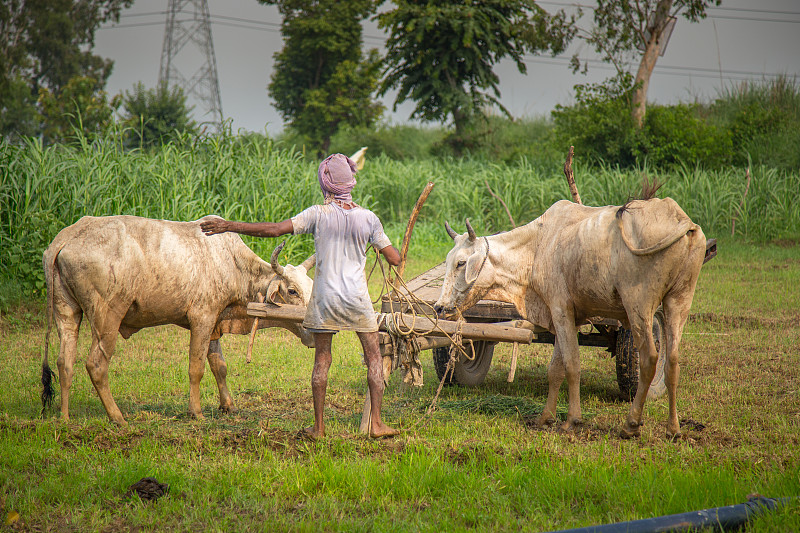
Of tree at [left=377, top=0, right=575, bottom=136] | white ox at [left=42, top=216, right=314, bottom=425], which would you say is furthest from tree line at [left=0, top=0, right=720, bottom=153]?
white ox at [left=42, top=216, right=314, bottom=425]

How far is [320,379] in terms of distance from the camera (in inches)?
195

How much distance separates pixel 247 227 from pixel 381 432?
170 cm

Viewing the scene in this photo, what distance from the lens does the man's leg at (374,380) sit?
499cm

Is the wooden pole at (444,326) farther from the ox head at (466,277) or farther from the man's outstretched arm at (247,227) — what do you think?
the man's outstretched arm at (247,227)

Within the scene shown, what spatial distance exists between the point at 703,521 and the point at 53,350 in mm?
7123

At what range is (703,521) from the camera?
3.43 m

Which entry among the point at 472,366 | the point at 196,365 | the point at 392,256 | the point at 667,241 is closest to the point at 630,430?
the point at 667,241

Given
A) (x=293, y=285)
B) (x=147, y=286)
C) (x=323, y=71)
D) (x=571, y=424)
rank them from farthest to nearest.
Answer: (x=323, y=71)
(x=293, y=285)
(x=147, y=286)
(x=571, y=424)

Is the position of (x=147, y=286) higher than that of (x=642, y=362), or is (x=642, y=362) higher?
(x=147, y=286)

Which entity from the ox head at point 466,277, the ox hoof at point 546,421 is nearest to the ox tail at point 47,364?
the ox head at point 466,277

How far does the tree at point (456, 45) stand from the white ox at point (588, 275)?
58.5 ft

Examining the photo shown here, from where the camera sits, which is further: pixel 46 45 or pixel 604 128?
pixel 46 45

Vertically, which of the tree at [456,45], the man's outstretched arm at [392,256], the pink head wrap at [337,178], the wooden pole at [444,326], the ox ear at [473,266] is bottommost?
the wooden pole at [444,326]

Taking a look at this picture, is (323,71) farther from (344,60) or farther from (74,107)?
(74,107)
